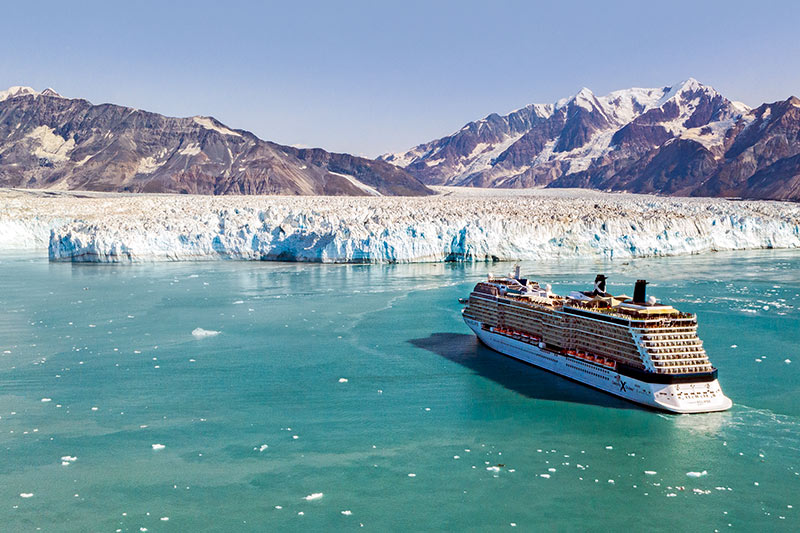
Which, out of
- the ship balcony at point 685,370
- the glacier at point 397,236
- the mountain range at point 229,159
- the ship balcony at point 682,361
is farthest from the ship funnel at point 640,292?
the mountain range at point 229,159

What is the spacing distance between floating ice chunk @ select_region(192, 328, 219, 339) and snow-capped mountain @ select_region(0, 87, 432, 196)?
106 m

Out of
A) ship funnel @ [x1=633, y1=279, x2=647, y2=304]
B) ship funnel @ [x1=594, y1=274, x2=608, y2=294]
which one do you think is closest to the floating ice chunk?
ship funnel @ [x1=594, y1=274, x2=608, y2=294]

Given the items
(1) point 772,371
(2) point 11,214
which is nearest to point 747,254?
(1) point 772,371

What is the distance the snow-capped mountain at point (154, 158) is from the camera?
13575cm

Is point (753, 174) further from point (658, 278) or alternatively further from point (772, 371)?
point (772, 371)

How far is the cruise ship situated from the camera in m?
17.0

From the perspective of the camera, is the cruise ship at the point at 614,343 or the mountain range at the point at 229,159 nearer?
the cruise ship at the point at 614,343

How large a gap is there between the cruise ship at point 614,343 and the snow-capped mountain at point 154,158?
112 metres

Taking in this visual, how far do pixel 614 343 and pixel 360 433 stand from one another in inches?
281

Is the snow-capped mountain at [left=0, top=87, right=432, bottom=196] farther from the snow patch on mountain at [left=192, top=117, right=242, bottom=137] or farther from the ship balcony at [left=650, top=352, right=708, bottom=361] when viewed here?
the ship balcony at [left=650, top=352, right=708, bottom=361]

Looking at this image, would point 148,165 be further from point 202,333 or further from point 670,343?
point 670,343

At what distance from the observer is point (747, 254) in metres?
56.3

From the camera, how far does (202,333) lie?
A: 26328 mm

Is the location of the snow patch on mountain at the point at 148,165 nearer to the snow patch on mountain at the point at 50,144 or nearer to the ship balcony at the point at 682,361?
the snow patch on mountain at the point at 50,144
